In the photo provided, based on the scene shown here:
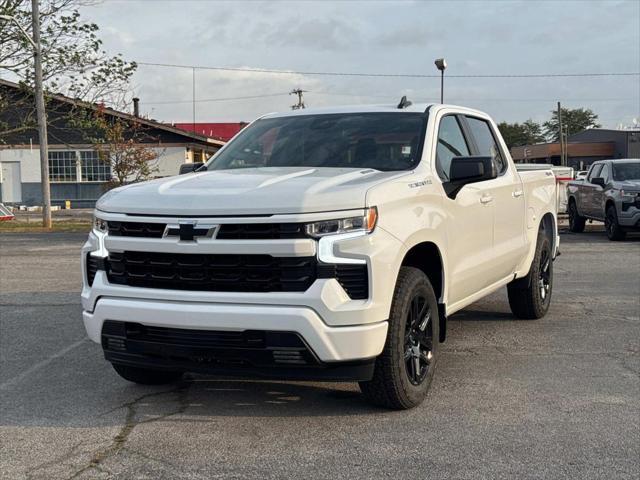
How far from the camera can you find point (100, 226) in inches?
177

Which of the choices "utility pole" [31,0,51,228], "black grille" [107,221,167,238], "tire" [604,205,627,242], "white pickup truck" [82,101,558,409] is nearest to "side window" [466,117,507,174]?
"white pickup truck" [82,101,558,409]

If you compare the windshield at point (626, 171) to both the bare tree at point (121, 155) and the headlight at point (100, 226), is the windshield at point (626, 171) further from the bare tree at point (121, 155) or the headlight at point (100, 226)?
the bare tree at point (121, 155)

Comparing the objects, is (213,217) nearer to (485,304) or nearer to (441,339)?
(441,339)

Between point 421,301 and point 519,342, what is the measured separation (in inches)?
86.3

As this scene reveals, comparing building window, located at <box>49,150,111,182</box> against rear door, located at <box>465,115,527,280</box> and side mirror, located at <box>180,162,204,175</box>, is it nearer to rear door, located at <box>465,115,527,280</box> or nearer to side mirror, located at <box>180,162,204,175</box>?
side mirror, located at <box>180,162,204,175</box>

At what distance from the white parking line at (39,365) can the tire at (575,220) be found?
1495cm

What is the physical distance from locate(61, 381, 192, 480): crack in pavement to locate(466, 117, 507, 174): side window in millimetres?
3140

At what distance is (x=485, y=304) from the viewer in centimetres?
835

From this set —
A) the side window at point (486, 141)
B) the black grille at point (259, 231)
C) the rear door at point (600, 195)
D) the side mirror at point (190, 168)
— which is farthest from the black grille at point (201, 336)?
the rear door at point (600, 195)

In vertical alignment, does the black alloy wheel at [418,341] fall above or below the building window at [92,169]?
below

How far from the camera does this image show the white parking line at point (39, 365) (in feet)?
17.3

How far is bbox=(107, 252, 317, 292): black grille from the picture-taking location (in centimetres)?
391

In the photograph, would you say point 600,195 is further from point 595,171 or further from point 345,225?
point 345,225

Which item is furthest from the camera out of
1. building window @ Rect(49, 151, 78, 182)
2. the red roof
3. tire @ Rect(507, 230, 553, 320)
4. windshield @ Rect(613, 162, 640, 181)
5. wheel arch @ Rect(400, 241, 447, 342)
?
the red roof
